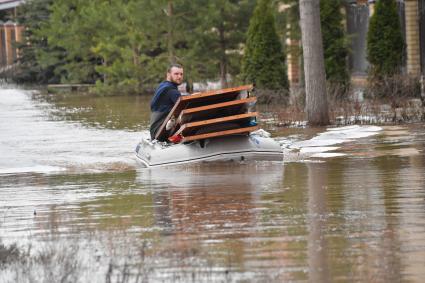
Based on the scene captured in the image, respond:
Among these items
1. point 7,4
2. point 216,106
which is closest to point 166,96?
point 216,106

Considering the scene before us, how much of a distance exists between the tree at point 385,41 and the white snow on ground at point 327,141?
10.7 metres

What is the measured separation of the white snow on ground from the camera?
1903 centimetres

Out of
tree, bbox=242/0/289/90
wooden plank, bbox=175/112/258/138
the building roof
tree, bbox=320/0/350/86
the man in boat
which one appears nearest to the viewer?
wooden plank, bbox=175/112/258/138

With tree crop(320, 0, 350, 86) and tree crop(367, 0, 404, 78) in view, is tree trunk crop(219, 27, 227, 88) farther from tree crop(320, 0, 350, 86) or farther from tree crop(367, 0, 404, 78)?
tree crop(367, 0, 404, 78)

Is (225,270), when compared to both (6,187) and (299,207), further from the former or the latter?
(6,187)

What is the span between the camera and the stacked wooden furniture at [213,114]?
1773cm

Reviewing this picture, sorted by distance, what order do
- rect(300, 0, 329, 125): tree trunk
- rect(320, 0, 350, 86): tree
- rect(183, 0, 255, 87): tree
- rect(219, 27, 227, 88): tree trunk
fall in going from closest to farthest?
1. rect(300, 0, 329, 125): tree trunk
2. rect(320, 0, 350, 86): tree
3. rect(183, 0, 255, 87): tree
4. rect(219, 27, 227, 88): tree trunk

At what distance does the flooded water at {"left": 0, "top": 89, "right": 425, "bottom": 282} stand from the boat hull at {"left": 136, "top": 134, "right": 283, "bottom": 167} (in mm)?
168

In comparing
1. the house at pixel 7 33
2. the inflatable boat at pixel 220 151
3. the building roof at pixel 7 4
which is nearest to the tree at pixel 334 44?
the inflatable boat at pixel 220 151

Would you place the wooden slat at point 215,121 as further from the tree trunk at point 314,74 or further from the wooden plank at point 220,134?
the tree trunk at point 314,74

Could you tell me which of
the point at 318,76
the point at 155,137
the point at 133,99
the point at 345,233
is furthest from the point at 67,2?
the point at 345,233

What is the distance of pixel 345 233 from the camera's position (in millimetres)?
10547

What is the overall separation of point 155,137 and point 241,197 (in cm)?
565

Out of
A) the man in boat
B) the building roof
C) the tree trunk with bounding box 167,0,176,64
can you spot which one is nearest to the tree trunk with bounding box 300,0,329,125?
the man in boat
